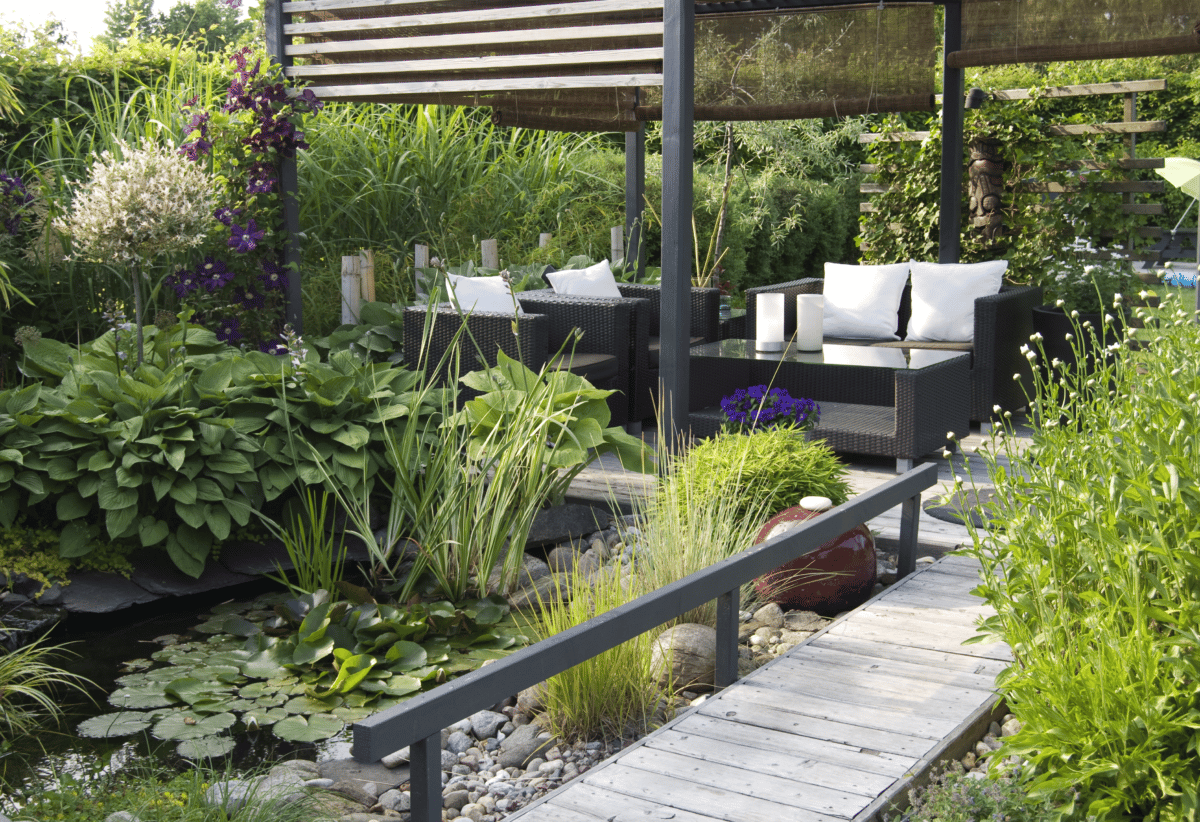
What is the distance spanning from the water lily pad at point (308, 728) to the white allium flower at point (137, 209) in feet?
7.31

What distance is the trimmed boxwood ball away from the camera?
4.04m

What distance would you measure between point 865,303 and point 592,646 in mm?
4496

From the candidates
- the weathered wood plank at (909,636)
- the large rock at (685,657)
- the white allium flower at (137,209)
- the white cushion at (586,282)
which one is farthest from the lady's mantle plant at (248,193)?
the weathered wood plank at (909,636)

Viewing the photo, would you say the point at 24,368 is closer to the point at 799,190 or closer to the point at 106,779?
the point at 106,779

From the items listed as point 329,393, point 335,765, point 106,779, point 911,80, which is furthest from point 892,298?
point 106,779

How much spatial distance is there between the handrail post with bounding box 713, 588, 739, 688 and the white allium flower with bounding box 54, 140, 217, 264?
276 centimetres

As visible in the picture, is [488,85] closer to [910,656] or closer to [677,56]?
[677,56]

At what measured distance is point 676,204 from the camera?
15.9 feet

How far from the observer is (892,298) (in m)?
6.67

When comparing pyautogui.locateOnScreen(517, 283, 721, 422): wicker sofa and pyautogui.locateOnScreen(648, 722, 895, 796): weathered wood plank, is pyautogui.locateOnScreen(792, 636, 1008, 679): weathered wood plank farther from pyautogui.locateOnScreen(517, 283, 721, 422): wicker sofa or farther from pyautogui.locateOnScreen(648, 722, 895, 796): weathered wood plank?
pyautogui.locateOnScreen(517, 283, 721, 422): wicker sofa

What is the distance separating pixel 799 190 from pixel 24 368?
8.94m

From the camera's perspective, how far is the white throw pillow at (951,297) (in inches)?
252

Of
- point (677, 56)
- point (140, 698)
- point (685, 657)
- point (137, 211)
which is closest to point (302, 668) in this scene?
point (140, 698)

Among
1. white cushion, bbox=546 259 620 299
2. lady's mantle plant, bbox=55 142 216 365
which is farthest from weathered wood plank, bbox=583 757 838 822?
white cushion, bbox=546 259 620 299
